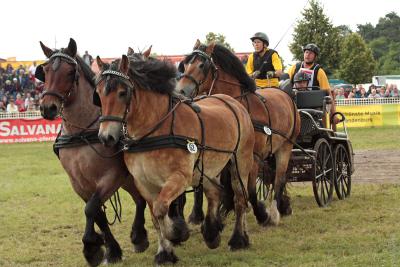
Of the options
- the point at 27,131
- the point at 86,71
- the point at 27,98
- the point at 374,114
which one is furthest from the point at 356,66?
the point at 86,71

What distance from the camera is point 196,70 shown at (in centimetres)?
761

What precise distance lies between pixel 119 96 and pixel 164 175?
0.81 metres

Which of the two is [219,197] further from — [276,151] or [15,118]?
[15,118]

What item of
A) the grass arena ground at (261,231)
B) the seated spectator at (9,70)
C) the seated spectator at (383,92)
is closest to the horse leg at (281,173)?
the grass arena ground at (261,231)

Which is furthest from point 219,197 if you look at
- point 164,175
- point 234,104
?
point 164,175

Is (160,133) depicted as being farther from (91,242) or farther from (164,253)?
(91,242)

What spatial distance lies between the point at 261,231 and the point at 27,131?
1709 cm

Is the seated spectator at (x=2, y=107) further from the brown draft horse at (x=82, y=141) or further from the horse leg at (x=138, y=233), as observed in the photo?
the brown draft horse at (x=82, y=141)

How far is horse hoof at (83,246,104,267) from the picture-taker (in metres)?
6.17

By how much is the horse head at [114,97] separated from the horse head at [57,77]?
0.60 meters

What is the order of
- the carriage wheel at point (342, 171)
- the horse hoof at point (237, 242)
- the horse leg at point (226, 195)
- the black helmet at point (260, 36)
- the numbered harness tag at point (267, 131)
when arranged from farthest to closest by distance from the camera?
the carriage wheel at point (342, 171), the black helmet at point (260, 36), the numbered harness tag at point (267, 131), the horse leg at point (226, 195), the horse hoof at point (237, 242)

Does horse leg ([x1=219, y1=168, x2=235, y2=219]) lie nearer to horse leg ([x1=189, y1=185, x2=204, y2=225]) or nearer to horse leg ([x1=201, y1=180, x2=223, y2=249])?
horse leg ([x1=201, y1=180, x2=223, y2=249])

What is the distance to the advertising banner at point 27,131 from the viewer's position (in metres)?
23.2

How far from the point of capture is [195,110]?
6.22 meters
